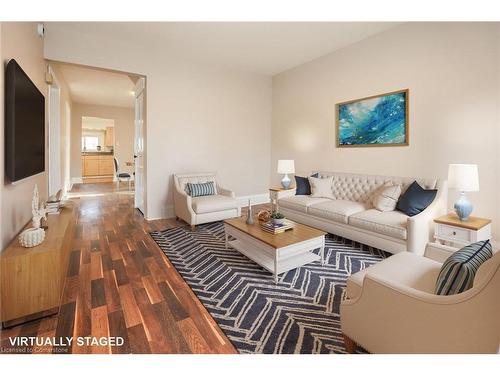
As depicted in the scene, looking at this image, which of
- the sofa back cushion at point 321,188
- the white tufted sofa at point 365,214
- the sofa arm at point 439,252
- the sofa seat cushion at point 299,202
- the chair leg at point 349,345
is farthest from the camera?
the sofa back cushion at point 321,188

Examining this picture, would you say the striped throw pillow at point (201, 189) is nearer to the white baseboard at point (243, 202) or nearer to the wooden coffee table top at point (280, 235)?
the white baseboard at point (243, 202)

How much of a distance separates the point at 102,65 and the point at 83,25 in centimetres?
51

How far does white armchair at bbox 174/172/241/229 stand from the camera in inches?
149

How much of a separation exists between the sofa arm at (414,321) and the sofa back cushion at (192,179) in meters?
3.35

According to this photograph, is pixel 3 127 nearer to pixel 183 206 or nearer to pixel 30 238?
pixel 30 238

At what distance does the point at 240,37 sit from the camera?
148 inches

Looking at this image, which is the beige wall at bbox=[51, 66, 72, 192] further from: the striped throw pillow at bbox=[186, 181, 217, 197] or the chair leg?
the chair leg

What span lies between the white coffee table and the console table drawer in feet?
4.08

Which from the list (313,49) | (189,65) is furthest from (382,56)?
(189,65)

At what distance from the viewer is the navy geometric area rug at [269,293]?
1573 millimetres

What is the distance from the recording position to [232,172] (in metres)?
5.31

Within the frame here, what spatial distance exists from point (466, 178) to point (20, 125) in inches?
158

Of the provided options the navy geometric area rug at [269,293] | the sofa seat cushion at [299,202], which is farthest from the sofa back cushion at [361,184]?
the navy geometric area rug at [269,293]

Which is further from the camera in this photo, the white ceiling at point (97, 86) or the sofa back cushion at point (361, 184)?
the white ceiling at point (97, 86)
